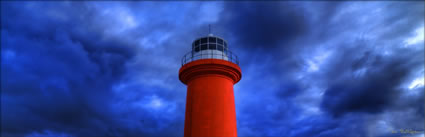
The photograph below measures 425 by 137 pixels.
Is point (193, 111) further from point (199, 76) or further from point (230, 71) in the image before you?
point (230, 71)

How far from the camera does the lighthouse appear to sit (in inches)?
471

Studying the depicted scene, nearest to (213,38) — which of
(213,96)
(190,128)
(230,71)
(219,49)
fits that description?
(219,49)

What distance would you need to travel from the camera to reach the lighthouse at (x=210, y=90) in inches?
471

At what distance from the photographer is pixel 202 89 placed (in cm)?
1256

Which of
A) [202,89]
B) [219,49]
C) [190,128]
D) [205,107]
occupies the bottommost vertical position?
[190,128]

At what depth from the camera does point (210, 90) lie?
12461 mm

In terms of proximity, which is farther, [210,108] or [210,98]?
[210,98]

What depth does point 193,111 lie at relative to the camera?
40.8 feet

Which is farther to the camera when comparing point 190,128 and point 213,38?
point 213,38

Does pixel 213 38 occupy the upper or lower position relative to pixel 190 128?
upper

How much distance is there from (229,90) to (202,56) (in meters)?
2.04

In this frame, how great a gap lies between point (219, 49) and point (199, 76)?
5.70 ft

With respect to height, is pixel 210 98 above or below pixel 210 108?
above

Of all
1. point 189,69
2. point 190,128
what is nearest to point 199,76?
point 189,69
